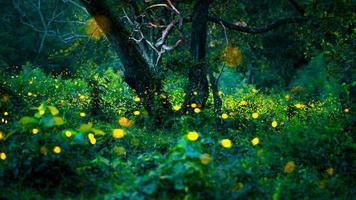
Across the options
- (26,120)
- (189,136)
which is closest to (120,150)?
(26,120)

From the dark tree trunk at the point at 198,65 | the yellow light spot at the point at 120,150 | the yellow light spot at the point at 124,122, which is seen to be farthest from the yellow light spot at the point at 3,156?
the dark tree trunk at the point at 198,65

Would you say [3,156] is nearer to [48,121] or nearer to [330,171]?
[48,121]

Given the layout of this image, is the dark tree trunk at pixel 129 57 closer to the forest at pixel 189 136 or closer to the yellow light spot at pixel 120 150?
the forest at pixel 189 136

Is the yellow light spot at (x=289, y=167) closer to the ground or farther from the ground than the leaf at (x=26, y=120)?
farther from the ground

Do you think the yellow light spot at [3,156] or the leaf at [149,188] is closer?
the leaf at [149,188]

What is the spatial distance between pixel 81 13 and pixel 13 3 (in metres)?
4.32

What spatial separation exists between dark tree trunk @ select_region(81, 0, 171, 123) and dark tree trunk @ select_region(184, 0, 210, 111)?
1.72 feet

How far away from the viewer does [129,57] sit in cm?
920

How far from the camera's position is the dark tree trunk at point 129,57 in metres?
8.98

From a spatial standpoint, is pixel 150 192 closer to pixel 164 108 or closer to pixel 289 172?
pixel 289 172

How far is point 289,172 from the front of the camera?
5.14m

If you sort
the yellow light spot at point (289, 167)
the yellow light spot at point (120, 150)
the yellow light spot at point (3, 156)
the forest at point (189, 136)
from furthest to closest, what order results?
1. the yellow light spot at point (120, 150)
2. the yellow light spot at point (289, 167)
3. the yellow light spot at point (3, 156)
4. the forest at point (189, 136)

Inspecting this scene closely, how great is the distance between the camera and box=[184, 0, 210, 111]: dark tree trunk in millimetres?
8961

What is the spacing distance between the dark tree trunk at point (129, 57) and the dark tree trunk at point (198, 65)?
1.72ft
